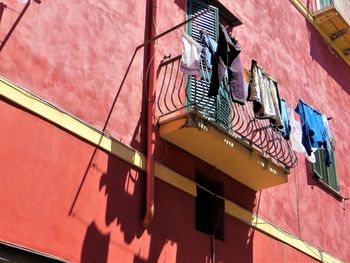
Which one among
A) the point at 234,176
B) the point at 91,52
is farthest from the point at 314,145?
the point at 91,52

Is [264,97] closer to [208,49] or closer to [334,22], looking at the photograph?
[208,49]

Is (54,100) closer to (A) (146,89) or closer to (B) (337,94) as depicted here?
(A) (146,89)

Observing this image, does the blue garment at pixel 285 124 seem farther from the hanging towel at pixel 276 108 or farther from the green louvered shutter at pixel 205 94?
the green louvered shutter at pixel 205 94

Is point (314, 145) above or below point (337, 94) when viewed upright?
below

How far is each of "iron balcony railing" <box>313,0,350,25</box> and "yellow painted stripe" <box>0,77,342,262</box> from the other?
6863mm

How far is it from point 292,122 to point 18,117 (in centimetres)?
563

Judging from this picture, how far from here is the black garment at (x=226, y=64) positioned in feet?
30.1

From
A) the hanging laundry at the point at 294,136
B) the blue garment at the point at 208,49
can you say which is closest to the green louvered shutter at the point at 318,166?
the hanging laundry at the point at 294,136

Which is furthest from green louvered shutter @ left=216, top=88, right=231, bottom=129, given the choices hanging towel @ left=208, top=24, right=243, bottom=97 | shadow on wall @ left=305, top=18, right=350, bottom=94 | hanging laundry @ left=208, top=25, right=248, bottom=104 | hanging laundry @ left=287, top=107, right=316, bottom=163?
shadow on wall @ left=305, top=18, right=350, bottom=94

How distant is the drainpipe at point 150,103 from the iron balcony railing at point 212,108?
18 centimetres

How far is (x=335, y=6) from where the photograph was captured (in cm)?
1612

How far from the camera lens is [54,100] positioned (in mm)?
8047

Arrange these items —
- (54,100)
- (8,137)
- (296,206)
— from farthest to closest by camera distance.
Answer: (296,206) < (54,100) < (8,137)

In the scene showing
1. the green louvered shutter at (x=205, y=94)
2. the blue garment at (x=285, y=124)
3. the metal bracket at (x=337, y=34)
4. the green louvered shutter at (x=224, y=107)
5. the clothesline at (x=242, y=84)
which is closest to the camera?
the clothesline at (x=242, y=84)
